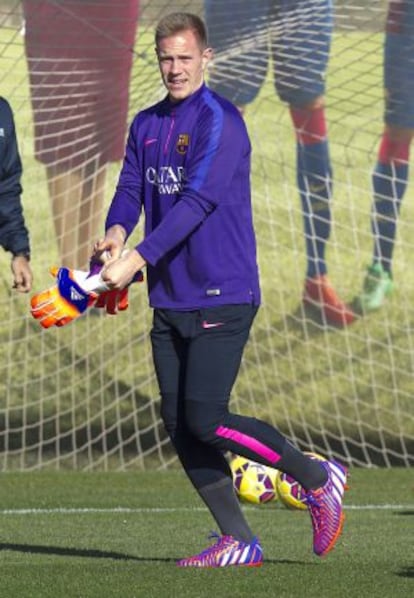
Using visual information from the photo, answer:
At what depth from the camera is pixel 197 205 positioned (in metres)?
5.79

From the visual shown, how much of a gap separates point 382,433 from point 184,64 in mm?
5830

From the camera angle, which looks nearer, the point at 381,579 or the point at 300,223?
the point at 381,579

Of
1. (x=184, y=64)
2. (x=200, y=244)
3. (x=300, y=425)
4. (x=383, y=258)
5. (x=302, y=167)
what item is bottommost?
(x=300, y=425)

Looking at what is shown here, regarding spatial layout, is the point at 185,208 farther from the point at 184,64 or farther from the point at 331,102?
the point at 331,102

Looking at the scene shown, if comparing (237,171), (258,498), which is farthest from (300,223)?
(237,171)

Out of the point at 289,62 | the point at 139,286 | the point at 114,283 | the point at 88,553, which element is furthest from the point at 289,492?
the point at 139,286

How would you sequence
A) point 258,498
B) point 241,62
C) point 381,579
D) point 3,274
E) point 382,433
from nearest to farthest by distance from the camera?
point 381,579 → point 258,498 → point 241,62 → point 382,433 → point 3,274

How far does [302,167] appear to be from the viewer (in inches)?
463

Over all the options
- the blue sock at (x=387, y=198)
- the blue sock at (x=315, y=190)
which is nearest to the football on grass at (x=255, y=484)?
the blue sock at (x=315, y=190)

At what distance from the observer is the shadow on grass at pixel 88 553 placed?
620cm

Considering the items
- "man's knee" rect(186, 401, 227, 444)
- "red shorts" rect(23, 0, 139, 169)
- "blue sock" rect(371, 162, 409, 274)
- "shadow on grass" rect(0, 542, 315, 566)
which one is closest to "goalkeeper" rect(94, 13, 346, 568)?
"man's knee" rect(186, 401, 227, 444)

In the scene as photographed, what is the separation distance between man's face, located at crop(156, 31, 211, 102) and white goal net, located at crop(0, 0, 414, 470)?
12.7 feet

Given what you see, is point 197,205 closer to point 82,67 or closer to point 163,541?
point 163,541

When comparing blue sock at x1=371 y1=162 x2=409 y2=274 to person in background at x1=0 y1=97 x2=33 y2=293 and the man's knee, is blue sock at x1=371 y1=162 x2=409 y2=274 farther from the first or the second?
the man's knee
